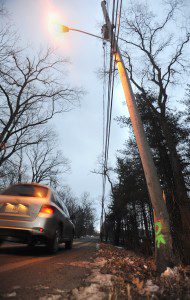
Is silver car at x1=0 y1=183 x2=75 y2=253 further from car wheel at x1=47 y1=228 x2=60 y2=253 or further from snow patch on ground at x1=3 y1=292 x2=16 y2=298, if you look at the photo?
snow patch on ground at x1=3 y1=292 x2=16 y2=298

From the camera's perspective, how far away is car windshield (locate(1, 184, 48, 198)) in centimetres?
699

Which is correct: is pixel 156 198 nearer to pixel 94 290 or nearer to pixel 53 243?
pixel 94 290

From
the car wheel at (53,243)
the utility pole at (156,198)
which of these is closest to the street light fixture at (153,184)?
the utility pole at (156,198)

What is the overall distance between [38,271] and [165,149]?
19.1 metres

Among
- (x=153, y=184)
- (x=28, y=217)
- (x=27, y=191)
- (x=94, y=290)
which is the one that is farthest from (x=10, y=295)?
(x=27, y=191)

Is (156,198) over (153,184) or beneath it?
beneath

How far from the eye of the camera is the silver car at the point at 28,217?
6418 millimetres

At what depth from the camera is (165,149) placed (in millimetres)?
22156

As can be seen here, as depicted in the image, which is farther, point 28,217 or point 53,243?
point 53,243

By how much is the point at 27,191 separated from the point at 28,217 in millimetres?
792

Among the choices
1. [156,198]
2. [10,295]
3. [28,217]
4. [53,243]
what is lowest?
[10,295]

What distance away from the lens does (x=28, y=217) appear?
6488 millimetres

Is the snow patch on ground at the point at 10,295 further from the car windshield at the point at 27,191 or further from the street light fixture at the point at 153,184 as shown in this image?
the car windshield at the point at 27,191

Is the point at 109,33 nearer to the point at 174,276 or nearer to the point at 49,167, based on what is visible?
the point at 174,276
